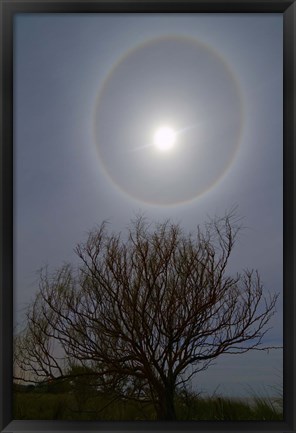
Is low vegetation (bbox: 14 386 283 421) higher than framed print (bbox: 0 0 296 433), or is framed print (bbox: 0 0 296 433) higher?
framed print (bbox: 0 0 296 433)

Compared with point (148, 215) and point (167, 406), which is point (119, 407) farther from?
point (148, 215)

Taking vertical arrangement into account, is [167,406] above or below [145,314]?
below

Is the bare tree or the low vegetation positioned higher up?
the bare tree

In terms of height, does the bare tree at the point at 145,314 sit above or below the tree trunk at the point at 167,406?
above

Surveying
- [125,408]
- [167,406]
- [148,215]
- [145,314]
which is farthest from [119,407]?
[148,215]

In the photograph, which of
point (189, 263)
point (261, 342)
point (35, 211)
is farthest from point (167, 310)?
point (35, 211)
